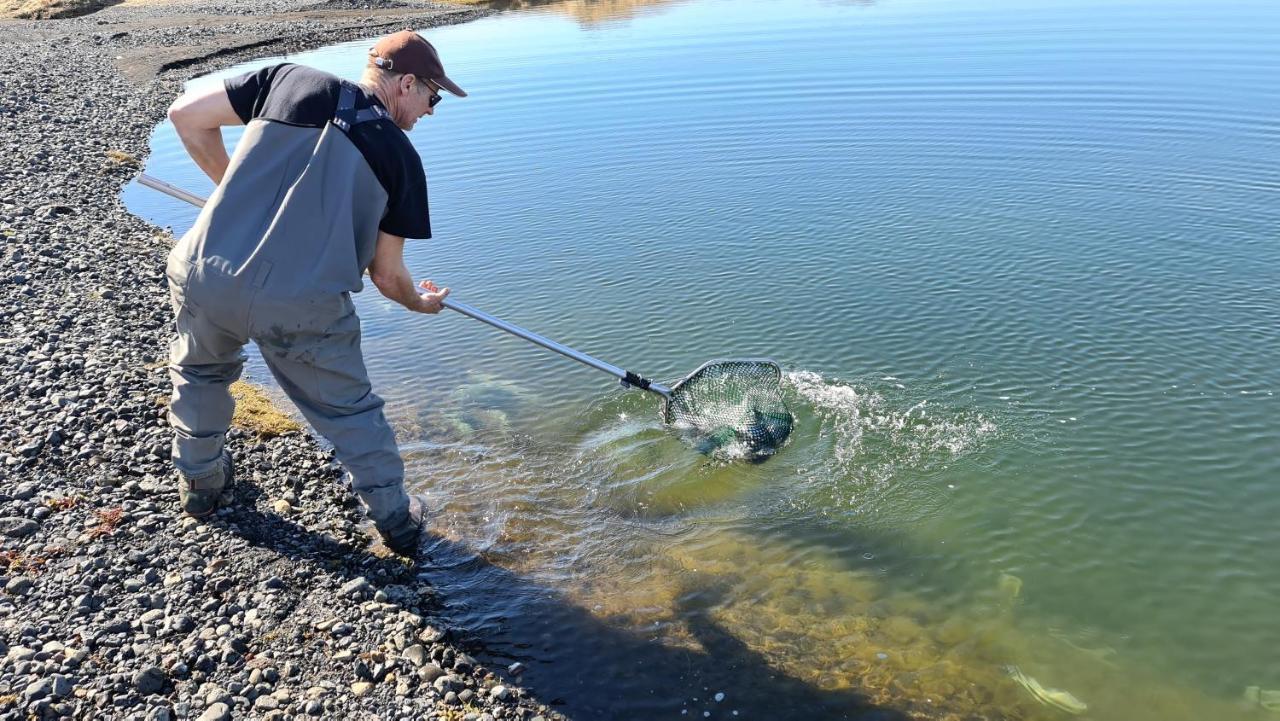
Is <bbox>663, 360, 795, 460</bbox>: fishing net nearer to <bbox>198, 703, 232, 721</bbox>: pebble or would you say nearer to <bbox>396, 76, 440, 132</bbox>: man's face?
<bbox>396, 76, 440, 132</bbox>: man's face

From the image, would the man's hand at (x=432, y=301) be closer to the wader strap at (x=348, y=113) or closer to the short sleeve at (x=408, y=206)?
the short sleeve at (x=408, y=206)

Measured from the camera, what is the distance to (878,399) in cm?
886

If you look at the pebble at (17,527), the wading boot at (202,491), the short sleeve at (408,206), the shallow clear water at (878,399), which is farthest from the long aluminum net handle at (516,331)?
the pebble at (17,527)

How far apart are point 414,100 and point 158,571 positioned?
3.18 meters

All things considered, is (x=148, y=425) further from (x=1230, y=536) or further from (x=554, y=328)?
(x=1230, y=536)

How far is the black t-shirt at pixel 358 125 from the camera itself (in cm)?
525

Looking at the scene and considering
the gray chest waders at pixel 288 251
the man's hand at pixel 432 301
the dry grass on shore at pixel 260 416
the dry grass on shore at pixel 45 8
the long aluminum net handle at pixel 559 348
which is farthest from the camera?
the dry grass on shore at pixel 45 8

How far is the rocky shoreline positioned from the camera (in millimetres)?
4961

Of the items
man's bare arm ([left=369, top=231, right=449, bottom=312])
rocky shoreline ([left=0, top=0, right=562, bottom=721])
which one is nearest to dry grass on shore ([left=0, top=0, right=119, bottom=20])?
rocky shoreline ([left=0, top=0, right=562, bottom=721])

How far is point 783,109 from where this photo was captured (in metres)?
20.2

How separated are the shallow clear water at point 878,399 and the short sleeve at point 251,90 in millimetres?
3114

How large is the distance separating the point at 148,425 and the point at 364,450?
9.21 ft

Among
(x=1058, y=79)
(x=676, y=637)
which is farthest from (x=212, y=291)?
(x=1058, y=79)

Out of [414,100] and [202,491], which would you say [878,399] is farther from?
[202,491]
